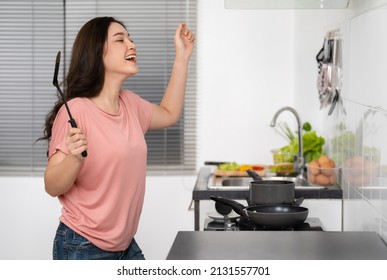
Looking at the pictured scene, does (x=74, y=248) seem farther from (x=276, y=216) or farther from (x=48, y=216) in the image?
(x=48, y=216)

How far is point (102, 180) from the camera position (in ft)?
8.03

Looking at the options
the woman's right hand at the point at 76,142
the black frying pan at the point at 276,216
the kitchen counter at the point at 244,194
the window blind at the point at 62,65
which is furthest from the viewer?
the window blind at the point at 62,65

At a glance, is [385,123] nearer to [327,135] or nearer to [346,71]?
[346,71]

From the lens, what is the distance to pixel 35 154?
456 centimetres

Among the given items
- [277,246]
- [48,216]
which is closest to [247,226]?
[277,246]

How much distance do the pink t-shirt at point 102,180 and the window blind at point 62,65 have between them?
2.01m

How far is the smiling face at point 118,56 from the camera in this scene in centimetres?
257

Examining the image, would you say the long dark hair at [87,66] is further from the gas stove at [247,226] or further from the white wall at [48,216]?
the white wall at [48,216]

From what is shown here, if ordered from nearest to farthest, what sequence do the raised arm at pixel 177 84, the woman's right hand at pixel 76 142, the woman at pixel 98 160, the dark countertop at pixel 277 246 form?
the dark countertop at pixel 277 246 < the woman's right hand at pixel 76 142 < the woman at pixel 98 160 < the raised arm at pixel 177 84

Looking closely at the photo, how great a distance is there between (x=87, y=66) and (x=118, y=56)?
113mm

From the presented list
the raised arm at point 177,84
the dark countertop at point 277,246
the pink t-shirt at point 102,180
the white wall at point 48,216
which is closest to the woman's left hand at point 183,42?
the raised arm at point 177,84

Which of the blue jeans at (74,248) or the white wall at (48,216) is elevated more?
the blue jeans at (74,248)

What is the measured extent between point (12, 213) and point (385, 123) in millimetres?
2993
